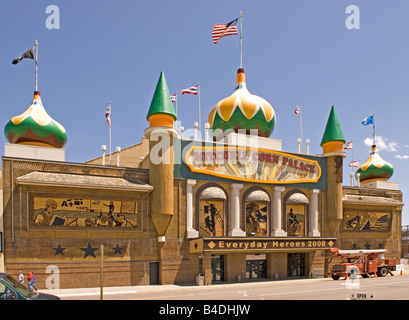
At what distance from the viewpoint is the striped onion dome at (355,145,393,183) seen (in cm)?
5019

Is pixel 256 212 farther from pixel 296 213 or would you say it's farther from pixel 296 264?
pixel 296 264

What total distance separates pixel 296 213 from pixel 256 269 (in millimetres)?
7029

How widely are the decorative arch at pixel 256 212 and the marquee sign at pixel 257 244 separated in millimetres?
2118

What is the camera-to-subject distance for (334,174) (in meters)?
41.1

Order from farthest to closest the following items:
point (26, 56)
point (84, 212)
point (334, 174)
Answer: point (334, 174) < point (26, 56) < point (84, 212)

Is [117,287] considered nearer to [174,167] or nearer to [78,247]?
[78,247]

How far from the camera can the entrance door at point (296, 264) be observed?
3866cm

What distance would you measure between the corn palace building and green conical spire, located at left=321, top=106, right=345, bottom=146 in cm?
12

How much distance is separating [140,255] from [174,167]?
787 centimetres

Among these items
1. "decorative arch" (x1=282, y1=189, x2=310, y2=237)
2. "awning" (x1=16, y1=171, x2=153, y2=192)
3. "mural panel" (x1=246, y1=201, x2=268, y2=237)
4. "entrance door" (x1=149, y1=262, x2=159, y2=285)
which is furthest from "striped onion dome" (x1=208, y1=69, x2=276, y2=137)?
"entrance door" (x1=149, y1=262, x2=159, y2=285)

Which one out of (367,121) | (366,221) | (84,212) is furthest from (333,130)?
(84,212)

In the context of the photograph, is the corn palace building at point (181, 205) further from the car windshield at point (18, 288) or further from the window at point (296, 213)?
the car windshield at point (18, 288)
